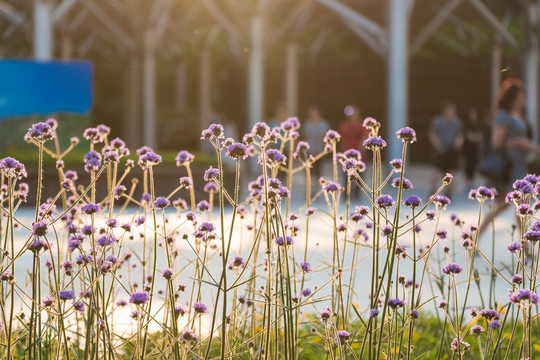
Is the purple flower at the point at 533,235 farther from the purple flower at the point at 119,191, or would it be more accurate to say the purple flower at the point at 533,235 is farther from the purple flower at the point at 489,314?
the purple flower at the point at 119,191

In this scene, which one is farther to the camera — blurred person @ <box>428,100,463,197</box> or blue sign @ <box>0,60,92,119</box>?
blue sign @ <box>0,60,92,119</box>

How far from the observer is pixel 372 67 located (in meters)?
29.8

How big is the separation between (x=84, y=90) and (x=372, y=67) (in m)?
16.2

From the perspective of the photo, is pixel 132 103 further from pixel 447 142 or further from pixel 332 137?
pixel 332 137

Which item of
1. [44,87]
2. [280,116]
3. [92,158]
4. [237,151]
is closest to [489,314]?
[237,151]

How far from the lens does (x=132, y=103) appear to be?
30.1 meters

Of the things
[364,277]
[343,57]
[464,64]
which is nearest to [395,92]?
[364,277]

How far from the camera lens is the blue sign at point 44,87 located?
1438 centimetres

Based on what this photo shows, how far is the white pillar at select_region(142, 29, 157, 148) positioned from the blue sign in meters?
9.22

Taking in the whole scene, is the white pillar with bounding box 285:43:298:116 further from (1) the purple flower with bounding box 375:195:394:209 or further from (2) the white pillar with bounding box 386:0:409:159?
(1) the purple flower with bounding box 375:195:394:209

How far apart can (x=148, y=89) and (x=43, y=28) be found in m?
8.59

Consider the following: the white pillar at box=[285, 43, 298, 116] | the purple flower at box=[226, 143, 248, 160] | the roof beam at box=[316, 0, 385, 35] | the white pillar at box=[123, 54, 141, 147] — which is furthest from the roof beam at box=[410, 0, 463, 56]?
the purple flower at box=[226, 143, 248, 160]

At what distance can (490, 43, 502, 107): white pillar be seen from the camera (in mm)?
26062

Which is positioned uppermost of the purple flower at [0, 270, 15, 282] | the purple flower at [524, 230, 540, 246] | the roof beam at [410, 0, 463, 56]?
the roof beam at [410, 0, 463, 56]
